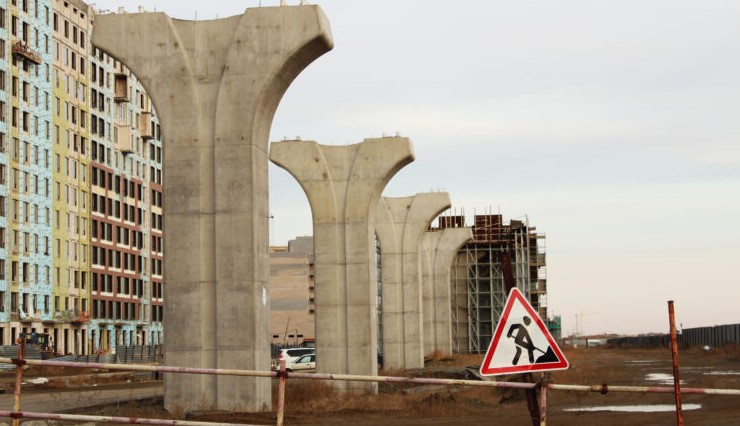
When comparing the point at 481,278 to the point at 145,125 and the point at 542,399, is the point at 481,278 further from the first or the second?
the point at 542,399

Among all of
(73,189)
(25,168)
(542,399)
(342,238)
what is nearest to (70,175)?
(73,189)

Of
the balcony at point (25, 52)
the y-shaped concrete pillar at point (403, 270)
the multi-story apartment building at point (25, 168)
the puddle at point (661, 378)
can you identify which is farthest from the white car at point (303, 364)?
the balcony at point (25, 52)

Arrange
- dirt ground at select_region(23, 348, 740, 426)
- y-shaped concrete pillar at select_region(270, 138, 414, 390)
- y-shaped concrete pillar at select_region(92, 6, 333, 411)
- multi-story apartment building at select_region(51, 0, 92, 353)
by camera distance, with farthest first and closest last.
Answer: multi-story apartment building at select_region(51, 0, 92, 353) → y-shaped concrete pillar at select_region(270, 138, 414, 390) → y-shaped concrete pillar at select_region(92, 6, 333, 411) → dirt ground at select_region(23, 348, 740, 426)

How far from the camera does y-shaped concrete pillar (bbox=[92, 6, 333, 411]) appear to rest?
23141mm

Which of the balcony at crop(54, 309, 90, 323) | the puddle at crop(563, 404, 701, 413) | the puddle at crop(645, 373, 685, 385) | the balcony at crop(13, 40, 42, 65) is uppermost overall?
the balcony at crop(13, 40, 42, 65)

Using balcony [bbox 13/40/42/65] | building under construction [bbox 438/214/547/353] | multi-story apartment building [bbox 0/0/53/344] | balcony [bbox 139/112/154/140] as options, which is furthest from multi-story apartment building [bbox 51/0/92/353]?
building under construction [bbox 438/214/547/353]

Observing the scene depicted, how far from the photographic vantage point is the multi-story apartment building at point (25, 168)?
81.5 metres

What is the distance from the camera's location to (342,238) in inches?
1548

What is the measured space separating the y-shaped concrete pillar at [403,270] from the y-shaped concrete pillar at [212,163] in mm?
32273

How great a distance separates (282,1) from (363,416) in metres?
8.45

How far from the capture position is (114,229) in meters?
103

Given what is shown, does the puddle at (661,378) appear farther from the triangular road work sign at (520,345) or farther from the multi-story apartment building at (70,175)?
the multi-story apartment building at (70,175)

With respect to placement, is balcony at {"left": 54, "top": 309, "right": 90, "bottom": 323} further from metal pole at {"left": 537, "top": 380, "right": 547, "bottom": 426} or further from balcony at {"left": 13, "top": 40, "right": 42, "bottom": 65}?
metal pole at {"left": 537, "top": 380, "right": 547, "bottom": 426}

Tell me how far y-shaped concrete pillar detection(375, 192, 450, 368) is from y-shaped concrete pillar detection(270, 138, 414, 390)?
628 inches
